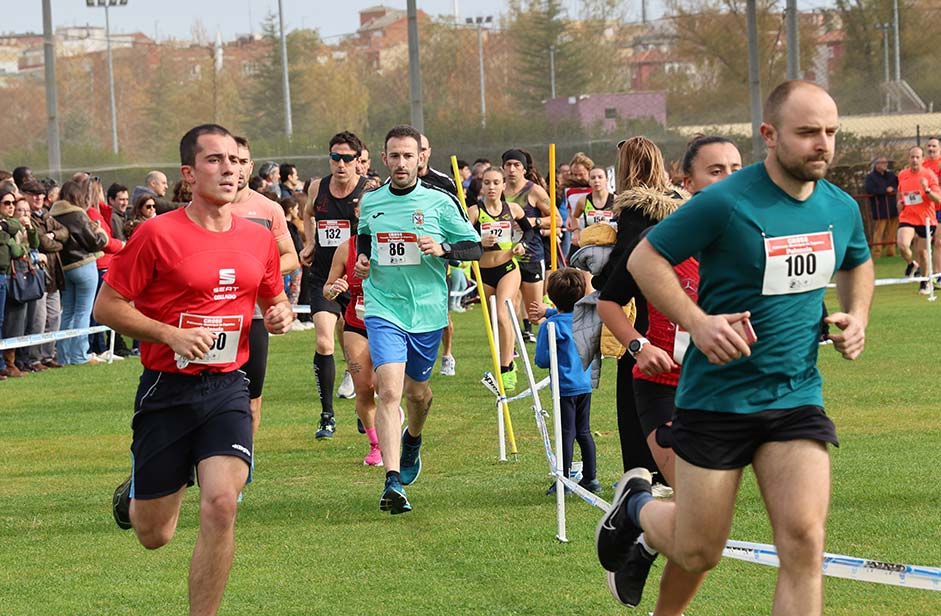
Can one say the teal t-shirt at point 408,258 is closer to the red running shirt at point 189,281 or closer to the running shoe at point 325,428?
the running shoe at point 325,428

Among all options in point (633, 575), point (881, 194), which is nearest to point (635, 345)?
point (633, 575)

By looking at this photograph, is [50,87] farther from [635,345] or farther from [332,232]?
[635,345]

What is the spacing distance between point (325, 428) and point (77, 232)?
6.79m

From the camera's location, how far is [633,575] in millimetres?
5730

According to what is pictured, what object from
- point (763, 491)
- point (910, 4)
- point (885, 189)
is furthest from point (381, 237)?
point (910, 4)

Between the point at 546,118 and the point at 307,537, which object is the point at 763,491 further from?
the point at 546,118

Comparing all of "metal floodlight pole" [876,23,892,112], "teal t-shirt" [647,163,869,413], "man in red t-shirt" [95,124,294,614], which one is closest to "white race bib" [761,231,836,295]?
"teal t-shirt" [647,163,869,413]

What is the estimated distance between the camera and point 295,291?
22406mm

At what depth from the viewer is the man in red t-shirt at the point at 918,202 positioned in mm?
22297

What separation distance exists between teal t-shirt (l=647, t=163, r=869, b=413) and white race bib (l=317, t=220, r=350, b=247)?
21.9 ft

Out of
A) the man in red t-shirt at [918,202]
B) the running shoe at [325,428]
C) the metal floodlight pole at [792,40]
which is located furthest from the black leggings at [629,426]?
the metal floodlight pole at [792,40]

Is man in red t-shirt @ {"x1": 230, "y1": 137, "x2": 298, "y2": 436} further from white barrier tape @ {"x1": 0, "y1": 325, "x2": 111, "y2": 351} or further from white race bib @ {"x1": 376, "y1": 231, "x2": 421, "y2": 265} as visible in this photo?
white barrier tape @ {"x1": 0, "y1": 325, "x2": 111, "y2": 351}

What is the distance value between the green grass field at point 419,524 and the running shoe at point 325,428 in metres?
0.11

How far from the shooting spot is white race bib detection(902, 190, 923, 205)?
22516mm
